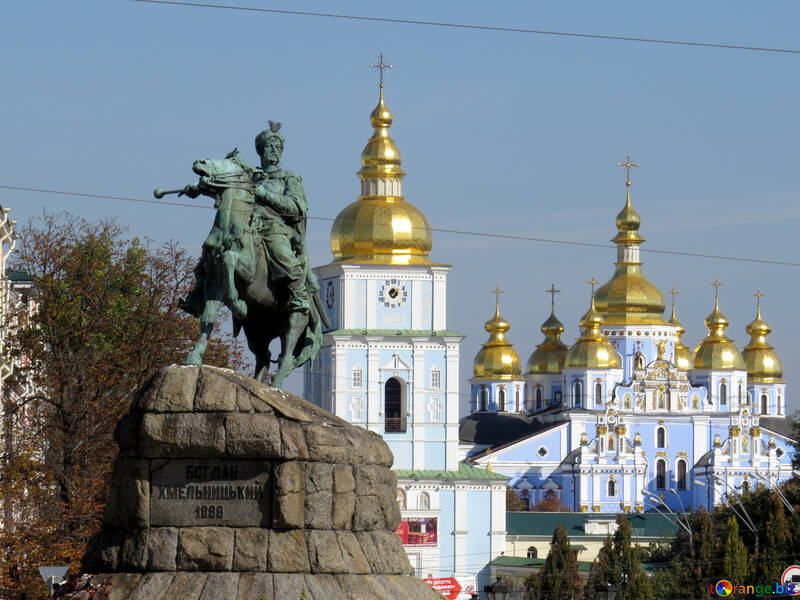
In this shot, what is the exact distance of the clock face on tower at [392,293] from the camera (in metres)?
88.1

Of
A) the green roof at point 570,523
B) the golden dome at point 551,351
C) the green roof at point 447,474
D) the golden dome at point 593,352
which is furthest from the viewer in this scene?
the golden dome at point 551,351

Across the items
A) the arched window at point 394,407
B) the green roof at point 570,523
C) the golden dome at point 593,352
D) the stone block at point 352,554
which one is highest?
the golden dome at point 593,352

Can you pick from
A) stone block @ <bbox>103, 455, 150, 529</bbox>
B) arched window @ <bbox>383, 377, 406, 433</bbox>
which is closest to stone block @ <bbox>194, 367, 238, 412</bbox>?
stone block @ <bbox>103, 455, 150, 529</bbox>

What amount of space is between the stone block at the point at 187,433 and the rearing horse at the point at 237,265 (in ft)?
2.34

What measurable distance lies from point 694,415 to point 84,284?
3696 inches

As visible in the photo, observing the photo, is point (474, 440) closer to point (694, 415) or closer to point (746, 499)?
point (694, 415)

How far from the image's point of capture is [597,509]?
402 ft

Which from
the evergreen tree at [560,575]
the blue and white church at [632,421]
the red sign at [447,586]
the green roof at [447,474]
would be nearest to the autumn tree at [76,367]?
the evergreen tree at [560,575]

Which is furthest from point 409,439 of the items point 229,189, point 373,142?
point 229,189

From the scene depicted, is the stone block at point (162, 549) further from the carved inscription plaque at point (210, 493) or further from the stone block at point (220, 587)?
the stone block at point (220, 587)

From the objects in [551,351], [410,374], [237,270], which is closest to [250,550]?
[237,270]

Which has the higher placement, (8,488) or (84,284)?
(84,284)

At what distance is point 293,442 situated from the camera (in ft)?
60.8

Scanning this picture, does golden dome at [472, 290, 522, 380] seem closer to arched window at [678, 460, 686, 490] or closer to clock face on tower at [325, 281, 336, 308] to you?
arched window at [678, 460, 686, 490]
